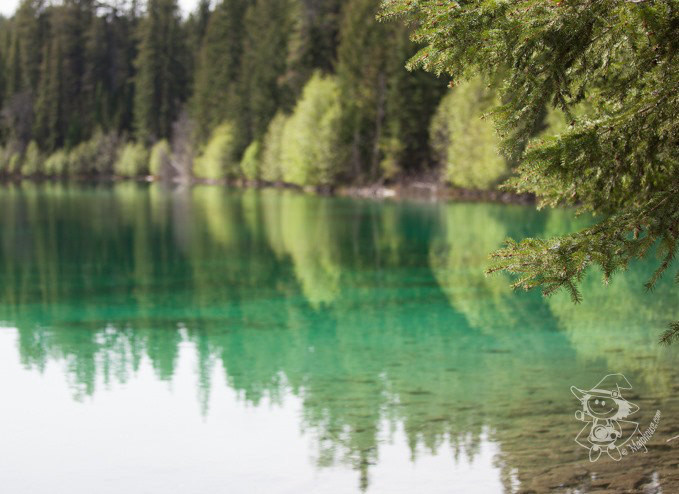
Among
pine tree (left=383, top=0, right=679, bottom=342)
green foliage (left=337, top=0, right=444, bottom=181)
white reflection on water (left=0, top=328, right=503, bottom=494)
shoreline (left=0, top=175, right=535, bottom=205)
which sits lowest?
white reflection on water (left=0, top=328, right=503, bottom=494)

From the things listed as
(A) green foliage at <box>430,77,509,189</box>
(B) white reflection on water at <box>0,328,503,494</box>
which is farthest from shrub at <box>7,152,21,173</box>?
(B) white reflection on water at <box>0,328,503,494</box>

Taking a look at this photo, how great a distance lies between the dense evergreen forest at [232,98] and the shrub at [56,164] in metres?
0.17

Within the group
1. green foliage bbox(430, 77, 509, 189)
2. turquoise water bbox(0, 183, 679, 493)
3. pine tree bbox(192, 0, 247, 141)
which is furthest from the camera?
pine tree bbox(192, 0, 247, 141)

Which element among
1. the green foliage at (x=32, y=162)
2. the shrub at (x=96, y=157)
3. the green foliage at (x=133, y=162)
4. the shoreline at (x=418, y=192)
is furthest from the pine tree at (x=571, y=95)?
the green foliage at (x=32, y=162)

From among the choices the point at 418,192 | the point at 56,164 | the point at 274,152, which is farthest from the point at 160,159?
the point at 418,192

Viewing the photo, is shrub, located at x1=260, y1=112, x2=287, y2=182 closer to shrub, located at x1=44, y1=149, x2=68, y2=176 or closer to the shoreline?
the shoreline

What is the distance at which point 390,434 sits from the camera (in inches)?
304

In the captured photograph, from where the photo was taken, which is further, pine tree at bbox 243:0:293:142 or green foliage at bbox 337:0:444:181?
pine tree at bbox 243:0:293:142

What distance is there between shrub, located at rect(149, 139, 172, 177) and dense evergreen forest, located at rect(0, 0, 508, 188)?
18cm

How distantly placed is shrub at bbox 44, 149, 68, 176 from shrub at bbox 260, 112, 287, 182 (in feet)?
106

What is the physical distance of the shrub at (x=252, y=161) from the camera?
6606 centimetres

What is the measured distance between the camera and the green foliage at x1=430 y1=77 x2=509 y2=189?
4328cm

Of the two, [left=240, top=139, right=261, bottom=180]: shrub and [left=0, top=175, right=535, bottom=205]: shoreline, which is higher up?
[left=240, top=139, right=261, bottom=180]: shrub

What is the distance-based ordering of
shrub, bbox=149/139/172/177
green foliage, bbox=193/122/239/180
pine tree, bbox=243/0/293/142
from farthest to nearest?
shrub, bbox=149/139/172/177
green foliage, bbox=193/122/239/180
pine tree, bbox=243/0/293/142
